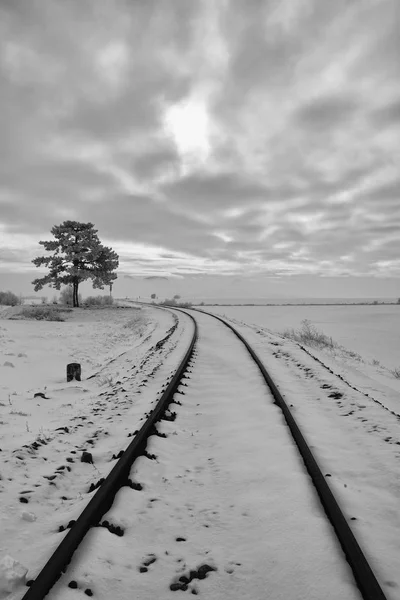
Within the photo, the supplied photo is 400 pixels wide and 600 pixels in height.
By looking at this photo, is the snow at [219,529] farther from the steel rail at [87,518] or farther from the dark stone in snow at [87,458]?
the dark stone in snow at [87,458]

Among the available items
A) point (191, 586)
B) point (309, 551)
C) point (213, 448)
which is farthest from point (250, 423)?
point (191, 586)

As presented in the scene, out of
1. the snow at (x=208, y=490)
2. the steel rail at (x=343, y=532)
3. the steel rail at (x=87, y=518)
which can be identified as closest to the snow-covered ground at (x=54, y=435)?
the snow at (x=208, y=490)

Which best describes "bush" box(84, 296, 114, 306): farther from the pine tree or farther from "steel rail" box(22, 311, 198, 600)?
"steel rail" box(22, 311, 198, 600)

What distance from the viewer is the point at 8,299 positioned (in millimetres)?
46656

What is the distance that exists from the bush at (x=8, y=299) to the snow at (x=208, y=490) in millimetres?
44454

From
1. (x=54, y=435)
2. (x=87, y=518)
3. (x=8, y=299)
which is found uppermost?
(x=8, y=299)

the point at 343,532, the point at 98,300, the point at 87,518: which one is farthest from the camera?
the point at 98,300

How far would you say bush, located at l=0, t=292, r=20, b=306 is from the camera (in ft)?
151

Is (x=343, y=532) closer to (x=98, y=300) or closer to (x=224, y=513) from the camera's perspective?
(x=224, y=513)

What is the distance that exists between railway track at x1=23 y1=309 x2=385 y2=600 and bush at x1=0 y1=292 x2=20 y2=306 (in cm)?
4776

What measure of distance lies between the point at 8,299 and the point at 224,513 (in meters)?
50.6

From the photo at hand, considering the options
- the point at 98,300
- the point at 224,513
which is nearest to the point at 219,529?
the point at 224,513

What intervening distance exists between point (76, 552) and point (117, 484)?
83 cm

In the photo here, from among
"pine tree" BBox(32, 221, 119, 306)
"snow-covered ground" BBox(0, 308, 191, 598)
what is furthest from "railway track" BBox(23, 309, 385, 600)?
"pine tree" BBox(32, 221, 119, 306)
